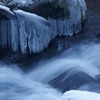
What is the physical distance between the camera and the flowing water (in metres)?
8.08

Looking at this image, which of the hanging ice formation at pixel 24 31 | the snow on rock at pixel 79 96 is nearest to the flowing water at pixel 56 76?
the hanging ice formation at pixel 24 31

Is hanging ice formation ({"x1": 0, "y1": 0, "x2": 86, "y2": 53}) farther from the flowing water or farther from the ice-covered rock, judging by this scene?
the flowing water

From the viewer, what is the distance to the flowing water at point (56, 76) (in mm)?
8078

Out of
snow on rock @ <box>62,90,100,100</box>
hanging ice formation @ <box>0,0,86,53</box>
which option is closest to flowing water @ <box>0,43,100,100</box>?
hanging ice formation @ <box>0,0,86,53</box>

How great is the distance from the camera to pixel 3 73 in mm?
9430

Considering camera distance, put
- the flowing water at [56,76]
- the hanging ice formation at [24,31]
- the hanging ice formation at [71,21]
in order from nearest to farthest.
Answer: the flowing water at [56,76] < the hanging ice formation at [24,31] < the hanging ice formation at [71,21]

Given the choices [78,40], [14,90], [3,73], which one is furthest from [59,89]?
[78,40]

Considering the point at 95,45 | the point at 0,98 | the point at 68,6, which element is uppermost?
the point at 68,6

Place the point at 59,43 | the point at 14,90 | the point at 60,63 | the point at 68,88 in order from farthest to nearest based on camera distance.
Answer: the point at 59,43
the point at 60,63
the point at 14,90
the point at 68,88

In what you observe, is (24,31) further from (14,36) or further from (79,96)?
(79,96)

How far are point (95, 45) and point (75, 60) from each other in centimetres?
90

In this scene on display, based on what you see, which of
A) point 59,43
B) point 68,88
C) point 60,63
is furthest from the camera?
point 59,43

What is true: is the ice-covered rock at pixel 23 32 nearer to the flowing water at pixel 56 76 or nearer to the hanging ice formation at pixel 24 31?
the hanging ice formation at pixel 24 31

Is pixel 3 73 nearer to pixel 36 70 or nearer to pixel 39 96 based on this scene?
pixel 36 70
